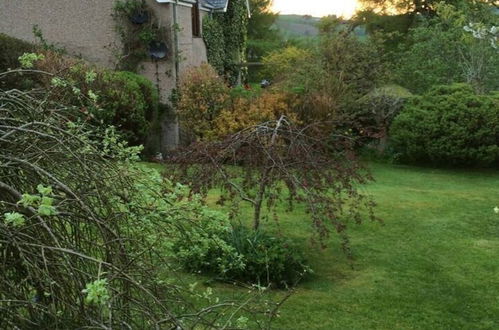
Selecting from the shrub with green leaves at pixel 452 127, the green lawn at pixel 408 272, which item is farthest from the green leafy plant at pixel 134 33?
the green lawn at pixel 408 272

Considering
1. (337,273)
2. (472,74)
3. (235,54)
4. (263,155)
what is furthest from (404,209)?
(235,54)

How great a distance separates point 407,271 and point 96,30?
41.6ft

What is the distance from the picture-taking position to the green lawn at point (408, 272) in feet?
19.9

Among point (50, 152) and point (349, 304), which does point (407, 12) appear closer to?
point (349, 304)

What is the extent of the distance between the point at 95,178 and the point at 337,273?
16.5 ft

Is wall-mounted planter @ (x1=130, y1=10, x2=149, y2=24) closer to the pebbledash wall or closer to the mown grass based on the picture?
the pebbledash wall

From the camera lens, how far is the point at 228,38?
23281 millimetres

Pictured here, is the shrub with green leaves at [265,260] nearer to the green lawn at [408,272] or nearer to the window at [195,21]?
the green lawn at [408,272]

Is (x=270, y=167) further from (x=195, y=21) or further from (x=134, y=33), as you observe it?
(x=195, y=21)

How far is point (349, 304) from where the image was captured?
638cm

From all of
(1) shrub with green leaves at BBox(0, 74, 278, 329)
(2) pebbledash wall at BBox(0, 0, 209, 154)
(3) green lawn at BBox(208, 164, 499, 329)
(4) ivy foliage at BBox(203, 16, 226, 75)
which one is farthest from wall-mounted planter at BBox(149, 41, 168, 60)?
(1) shrub with green leaves at BBox(0, 74, 278, 329)

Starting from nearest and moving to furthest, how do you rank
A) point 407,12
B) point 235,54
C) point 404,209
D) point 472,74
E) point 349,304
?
1. point 349,304
2. point 404,209
3. point 472,74
4. point 235,54
5. point 407,12

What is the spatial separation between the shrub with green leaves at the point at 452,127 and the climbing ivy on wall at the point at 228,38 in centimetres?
753

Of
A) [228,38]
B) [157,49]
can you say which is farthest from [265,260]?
[228,38]
